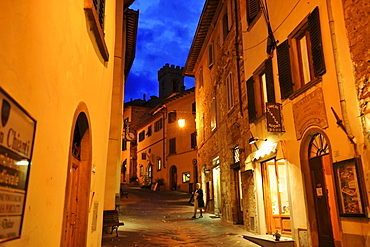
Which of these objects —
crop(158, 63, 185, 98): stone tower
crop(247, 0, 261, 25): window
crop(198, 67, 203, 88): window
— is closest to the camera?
crop(247, 0, 261, 25): window

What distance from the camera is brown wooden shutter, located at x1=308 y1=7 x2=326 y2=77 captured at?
7.00m

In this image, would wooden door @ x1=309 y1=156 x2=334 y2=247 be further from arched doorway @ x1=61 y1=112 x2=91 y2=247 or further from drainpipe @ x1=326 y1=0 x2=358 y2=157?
arched doorway @ x1=61 y1=112 x2=91 y2=247

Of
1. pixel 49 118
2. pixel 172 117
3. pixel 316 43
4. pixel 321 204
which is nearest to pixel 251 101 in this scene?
pixel 316 43

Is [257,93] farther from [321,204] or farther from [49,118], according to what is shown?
[49,118]

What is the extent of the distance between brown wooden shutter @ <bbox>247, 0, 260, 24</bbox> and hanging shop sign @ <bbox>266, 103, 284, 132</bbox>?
153 inches

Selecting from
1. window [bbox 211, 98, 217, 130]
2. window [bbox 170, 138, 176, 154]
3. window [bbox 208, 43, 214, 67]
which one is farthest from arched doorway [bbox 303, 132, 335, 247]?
window [bbox 170, 138, 176, 154]

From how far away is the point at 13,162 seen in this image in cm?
240

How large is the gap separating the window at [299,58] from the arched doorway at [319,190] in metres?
1.46

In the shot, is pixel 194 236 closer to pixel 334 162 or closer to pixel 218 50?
pixel 334 162

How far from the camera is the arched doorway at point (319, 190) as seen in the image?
737 centimetres

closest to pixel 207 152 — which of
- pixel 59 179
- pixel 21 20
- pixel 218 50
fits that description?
pixel 218 50

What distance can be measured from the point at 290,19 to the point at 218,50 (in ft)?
26.1

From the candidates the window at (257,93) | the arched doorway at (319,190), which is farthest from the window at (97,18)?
the window at (257,93)

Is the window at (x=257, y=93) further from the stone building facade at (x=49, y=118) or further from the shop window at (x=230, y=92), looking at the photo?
the stone building facade at (x=49, y=118)
